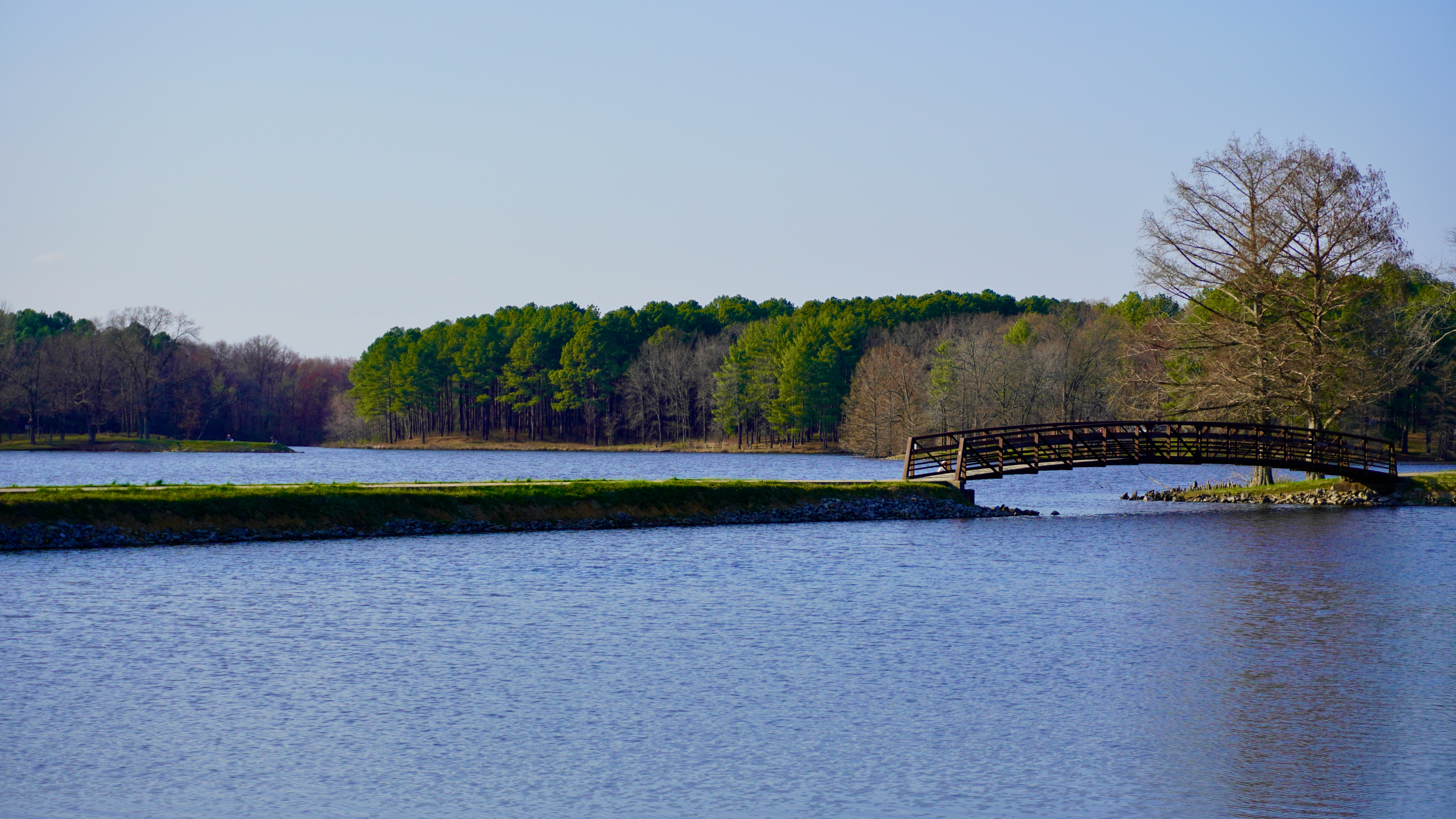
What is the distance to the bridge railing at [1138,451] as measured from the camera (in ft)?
146

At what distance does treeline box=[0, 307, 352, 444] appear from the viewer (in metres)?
113

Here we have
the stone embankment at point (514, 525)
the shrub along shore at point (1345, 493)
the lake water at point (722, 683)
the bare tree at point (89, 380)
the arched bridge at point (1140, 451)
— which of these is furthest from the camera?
A: the bare tree at point (89, 380)

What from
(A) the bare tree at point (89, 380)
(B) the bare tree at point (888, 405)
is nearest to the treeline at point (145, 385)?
(A) the bare tree at point (89, 380)

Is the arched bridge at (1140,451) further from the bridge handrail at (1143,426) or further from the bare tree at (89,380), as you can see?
the bare tree at (89,380)

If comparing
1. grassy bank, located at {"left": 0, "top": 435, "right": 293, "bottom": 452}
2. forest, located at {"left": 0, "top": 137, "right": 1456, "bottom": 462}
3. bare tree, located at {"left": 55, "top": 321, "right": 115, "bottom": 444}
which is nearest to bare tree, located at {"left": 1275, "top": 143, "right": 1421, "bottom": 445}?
forest, located at {"left": 0, "top": 137, "right": 1456, "bottom": 462}

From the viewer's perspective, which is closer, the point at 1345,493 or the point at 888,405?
the point at 1345,493

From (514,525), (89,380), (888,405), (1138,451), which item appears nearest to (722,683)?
(514,525)

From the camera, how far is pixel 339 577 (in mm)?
26281

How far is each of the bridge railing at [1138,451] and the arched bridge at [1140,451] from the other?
5 cm

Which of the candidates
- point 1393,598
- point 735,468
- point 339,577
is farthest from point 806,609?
point 735,468

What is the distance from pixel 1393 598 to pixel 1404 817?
15.1m

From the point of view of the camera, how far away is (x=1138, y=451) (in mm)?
45750

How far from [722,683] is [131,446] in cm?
10635

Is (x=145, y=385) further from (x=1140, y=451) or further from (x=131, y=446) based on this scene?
(x=1140, y=451)
